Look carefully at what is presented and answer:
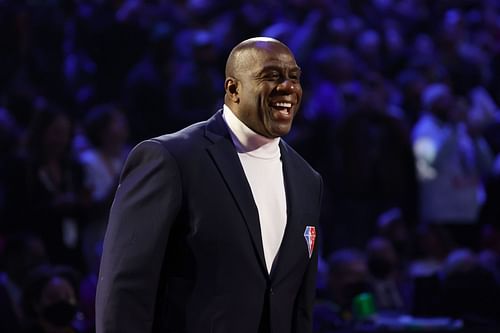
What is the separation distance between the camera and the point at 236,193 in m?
2.87

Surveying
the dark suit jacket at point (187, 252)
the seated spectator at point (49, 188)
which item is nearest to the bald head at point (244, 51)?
the dark suit jacket at point (187, 252)

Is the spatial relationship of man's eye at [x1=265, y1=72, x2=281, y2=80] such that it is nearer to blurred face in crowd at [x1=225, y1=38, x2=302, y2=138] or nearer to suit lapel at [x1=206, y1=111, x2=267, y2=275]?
blurred face in crowd at [x1=225, y1=38, x2=302, y2=138]

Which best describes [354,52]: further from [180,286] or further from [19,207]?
[180,286]

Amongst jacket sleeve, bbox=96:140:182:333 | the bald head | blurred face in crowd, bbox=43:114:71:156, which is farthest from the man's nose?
blurred face in crowd, bbox=43:114:71:156

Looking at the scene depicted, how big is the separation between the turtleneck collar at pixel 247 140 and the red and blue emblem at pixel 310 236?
0.25 meters

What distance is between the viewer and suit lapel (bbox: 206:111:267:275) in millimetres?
2857

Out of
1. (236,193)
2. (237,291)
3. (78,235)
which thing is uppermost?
(236,193)

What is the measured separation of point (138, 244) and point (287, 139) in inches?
219

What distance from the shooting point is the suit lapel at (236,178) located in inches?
112

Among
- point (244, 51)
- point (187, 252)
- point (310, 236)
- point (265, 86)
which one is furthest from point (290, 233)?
point (244, 51)

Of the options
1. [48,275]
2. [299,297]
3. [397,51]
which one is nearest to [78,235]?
[48,275]

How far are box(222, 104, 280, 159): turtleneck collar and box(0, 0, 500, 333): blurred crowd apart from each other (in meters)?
2.46

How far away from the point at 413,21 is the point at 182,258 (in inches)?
397

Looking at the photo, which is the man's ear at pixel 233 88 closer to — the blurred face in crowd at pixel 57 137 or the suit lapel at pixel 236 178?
the suit lapel at pixel 236 178
